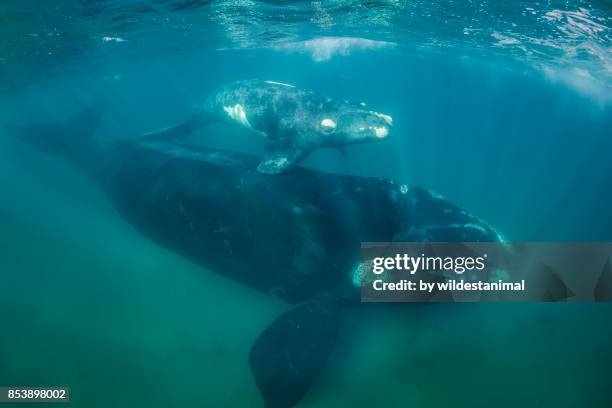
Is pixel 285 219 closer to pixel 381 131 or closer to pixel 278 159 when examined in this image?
pixel 278 159

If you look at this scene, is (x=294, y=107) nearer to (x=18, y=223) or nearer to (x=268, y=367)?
(x=268, y=367)

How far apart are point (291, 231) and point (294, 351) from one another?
2474 mm

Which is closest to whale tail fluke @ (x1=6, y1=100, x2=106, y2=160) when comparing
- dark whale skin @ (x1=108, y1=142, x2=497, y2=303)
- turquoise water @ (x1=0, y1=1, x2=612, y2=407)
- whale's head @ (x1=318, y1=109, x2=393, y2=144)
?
turquoise water @ (x1=0, y1=1, x2=612, y2=407)

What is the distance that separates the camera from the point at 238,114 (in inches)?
524

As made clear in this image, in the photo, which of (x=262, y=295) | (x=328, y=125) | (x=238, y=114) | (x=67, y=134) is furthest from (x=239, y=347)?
(x=67, y=134)

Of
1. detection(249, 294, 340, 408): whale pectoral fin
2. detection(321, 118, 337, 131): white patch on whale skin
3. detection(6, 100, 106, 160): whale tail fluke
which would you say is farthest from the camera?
detection(6, 100, 106, 160): whale tail fluke

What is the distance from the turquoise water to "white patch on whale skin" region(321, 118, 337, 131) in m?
5.46

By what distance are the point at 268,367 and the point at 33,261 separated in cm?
1408

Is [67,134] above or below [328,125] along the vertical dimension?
below

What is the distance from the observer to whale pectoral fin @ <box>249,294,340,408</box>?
622 centimetres

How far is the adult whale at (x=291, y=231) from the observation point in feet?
22.6

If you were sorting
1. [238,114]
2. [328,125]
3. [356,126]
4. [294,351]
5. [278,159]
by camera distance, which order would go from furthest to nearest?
1. [238,114]
2. [328,125]
3. [356,126]
4. [278,159]
5. [294,351]

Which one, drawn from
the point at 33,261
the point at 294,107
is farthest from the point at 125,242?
the point at 294,107

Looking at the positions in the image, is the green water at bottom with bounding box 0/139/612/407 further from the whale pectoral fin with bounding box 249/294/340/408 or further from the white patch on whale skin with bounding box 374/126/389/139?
the white patch on whale skin with bounding box 374/126/389/139
